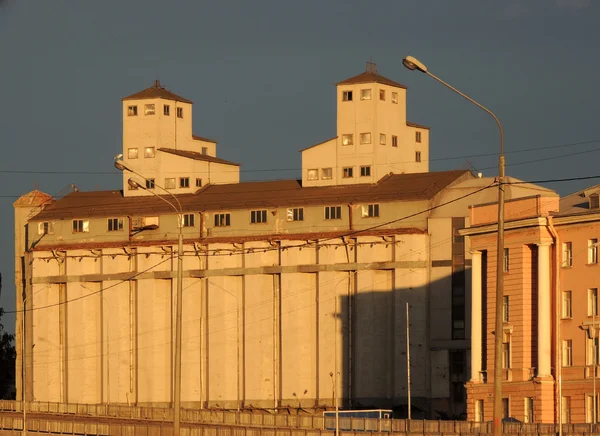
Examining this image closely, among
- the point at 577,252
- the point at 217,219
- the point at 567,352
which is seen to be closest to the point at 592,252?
the point at 577,252

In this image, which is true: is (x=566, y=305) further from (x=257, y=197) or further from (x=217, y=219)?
(x=217, y=219)

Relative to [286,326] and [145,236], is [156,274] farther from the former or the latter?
[286,326]

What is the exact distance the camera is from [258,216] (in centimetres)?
15050

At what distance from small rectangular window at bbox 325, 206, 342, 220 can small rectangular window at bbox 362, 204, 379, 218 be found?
239 centimetres

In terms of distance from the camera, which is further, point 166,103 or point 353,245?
point 166,103

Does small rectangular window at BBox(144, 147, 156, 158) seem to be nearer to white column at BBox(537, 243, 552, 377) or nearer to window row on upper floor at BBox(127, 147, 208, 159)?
window row on upper floor at BBox(127, 147, 208, 159)

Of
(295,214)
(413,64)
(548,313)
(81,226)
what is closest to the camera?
(413,64)

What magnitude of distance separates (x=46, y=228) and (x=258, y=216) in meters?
24.9

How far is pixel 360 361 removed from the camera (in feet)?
467

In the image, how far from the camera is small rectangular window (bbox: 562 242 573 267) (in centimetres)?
9631

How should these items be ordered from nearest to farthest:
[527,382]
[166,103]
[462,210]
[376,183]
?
1. [527,382]
2. [462,210]
3. [376,183]
4. [166,103]

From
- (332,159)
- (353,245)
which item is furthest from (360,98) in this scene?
(353,245)

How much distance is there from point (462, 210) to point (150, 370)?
35824 mm

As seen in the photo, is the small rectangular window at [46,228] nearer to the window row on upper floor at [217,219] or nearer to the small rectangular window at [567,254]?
the window row on upper floor at [217,219]
